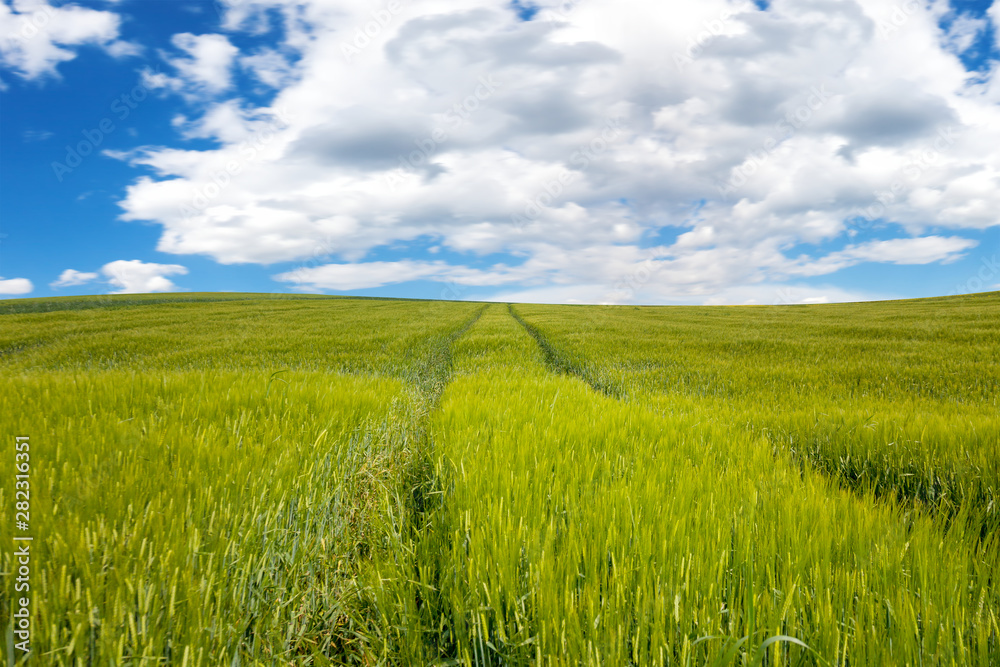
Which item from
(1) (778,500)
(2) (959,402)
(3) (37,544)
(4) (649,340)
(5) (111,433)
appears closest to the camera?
(3) (37,544)

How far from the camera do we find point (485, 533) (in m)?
1.93

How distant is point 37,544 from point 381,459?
2199 mm

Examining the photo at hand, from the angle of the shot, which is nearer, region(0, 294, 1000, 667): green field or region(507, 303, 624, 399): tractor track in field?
region(0, 294, 1000, 667): green field

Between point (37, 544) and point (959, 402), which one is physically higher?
point (37, 544)

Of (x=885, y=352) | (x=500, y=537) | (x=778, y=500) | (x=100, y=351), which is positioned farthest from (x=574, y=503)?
(x=100, y=351)

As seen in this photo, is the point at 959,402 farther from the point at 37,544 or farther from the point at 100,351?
the point at 100,351

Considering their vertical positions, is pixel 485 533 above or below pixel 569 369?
above

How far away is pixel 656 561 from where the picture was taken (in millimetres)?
1748

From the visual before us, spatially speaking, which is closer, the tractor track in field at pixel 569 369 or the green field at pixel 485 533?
the green field at pixel 485 533

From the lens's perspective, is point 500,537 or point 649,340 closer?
point 500,537

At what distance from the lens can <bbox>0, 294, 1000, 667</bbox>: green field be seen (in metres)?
1.40

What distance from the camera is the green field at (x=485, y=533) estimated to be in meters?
1.40

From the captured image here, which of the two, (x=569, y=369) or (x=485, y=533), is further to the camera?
(x=569, y=369)

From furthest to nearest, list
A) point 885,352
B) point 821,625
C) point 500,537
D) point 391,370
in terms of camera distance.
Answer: point 885,352, point 391,370, point 500,537, point 821,625
